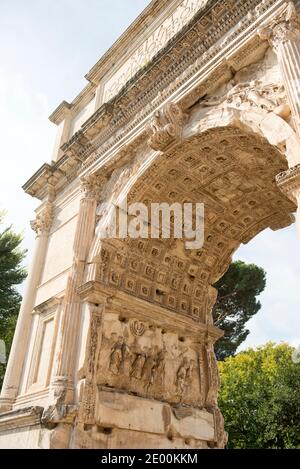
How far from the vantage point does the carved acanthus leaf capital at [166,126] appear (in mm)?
6926

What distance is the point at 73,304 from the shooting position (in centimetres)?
766

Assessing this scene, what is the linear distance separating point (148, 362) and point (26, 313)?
9.26 feet

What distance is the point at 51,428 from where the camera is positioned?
651 cm

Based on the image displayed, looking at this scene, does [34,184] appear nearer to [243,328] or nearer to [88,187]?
[88,187]

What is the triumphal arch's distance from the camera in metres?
6.37

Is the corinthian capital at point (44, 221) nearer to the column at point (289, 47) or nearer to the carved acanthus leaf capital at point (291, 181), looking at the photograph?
the column at point (289, 47)

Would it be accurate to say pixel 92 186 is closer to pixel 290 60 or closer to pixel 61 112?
pixel 61 112

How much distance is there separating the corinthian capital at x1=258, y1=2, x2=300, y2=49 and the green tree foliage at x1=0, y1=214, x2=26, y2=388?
13691 millimetres

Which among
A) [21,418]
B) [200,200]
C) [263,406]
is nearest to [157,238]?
[200,200]

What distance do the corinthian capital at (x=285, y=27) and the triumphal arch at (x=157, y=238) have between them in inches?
0.7

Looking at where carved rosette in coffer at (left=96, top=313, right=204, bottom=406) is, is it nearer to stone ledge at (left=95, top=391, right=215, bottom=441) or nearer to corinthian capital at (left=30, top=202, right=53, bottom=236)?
stone ledge at (left=95, top=391, right=215, bottom=441)

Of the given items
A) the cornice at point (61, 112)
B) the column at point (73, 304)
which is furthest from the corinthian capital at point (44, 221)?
the cornice at point (61, 112)

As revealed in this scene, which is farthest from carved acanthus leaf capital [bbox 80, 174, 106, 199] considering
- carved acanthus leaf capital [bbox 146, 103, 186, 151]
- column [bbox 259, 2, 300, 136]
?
column [bbox 259, 2, 300, 136]
